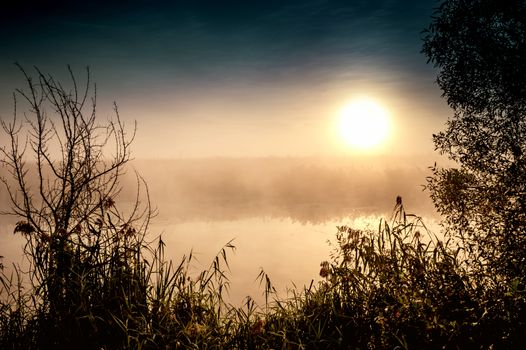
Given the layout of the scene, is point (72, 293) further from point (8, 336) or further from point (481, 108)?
point (481, 108)

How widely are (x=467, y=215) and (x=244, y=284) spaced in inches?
1943

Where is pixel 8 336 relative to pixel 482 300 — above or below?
below

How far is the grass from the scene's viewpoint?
4.13 meters

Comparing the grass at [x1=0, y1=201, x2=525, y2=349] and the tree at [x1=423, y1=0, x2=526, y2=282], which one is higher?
the tree at [x1=423, y1=0, x2=526, y2=282]

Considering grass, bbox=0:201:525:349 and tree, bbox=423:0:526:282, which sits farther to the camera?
tree, bbox=423:0:526:282

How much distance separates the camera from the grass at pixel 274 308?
4.13m

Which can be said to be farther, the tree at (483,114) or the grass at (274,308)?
the tree at (483,114)

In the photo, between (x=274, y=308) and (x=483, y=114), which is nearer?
(x=274, y=308)

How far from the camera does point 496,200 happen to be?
11.9 m

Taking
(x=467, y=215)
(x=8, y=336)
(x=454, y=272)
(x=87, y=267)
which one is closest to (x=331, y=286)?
(x=454, y=272)

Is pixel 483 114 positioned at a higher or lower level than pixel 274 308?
higher

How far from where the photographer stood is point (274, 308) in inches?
201

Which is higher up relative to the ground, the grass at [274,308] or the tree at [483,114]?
the tree at [483,114]

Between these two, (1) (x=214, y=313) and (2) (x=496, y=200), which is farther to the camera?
(2) (x=496, y=200)
